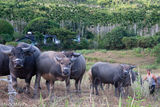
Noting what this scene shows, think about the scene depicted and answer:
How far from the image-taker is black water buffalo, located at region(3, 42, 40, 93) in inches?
312

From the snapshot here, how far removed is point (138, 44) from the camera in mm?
46219

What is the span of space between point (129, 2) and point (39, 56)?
4637 inches

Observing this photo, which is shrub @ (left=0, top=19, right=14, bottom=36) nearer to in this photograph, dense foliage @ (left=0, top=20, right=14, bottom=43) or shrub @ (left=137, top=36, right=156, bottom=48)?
dense foliage @ (left=0, top=20, right=14, bottom=43)

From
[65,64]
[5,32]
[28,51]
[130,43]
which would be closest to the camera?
[65,64]

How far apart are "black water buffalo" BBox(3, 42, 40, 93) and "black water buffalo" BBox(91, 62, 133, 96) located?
3110mm

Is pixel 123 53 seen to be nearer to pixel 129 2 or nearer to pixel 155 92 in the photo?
pixel 155 92

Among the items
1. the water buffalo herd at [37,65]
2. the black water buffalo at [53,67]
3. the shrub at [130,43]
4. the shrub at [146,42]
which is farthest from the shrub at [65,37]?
the black water buffalo at [53,67]

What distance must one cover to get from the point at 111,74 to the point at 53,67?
332 centimetres

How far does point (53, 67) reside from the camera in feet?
27.9

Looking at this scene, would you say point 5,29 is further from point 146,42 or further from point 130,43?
point 146,42

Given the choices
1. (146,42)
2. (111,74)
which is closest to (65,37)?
(146,42)

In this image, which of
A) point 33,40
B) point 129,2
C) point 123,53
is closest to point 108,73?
point 123,53

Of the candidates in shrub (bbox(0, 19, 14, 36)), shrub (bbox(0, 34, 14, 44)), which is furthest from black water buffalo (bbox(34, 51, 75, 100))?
shrub (bbox(0, 19, 14, 36))

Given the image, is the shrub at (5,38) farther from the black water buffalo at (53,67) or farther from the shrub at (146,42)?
the black water buffalo at (53,67)
